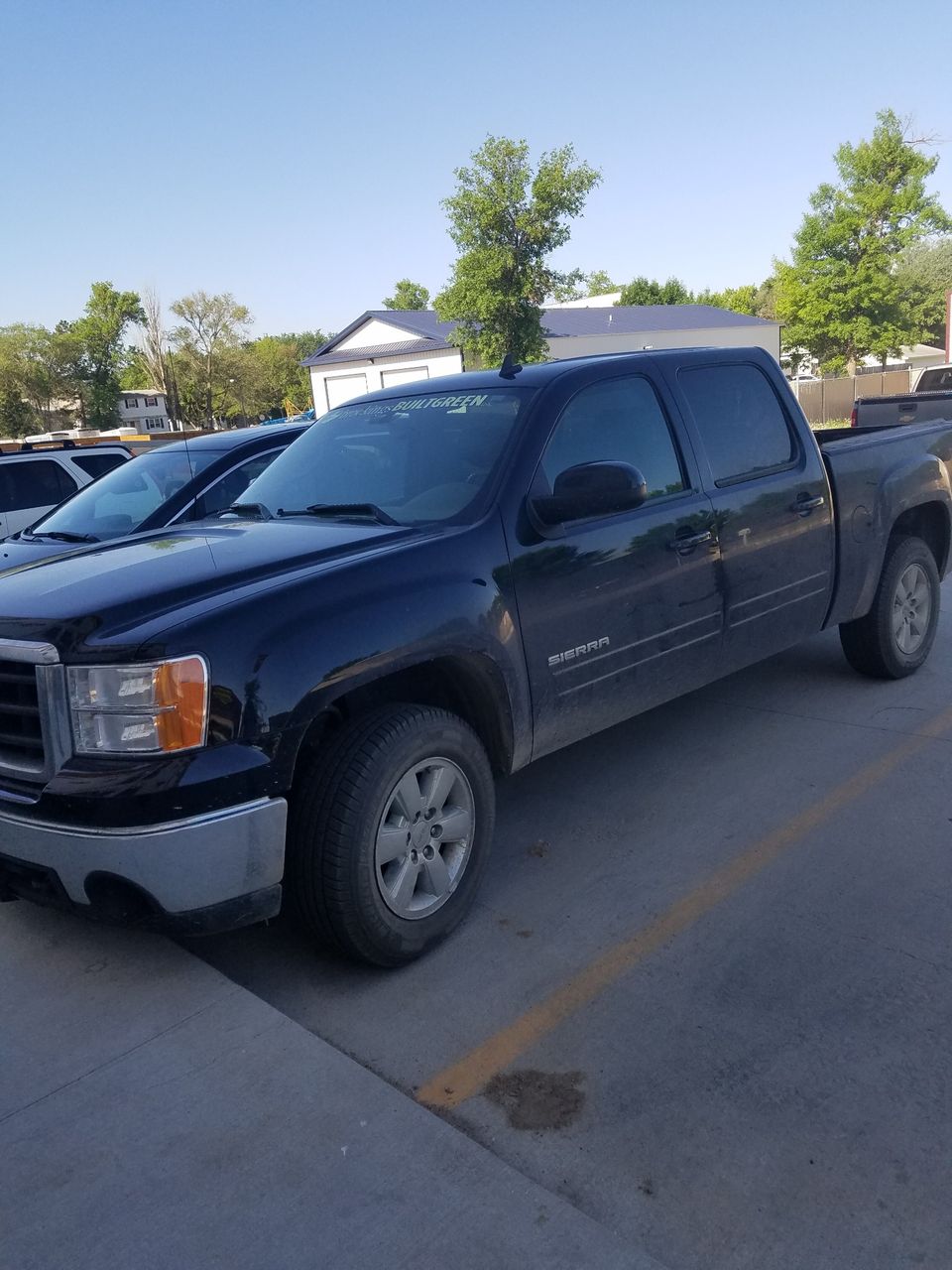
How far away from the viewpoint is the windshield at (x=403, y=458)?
3939 millimetres

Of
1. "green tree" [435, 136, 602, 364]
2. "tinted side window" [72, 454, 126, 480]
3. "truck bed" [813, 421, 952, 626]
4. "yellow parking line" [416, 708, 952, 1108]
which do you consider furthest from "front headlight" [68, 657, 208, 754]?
"green tree" [435, 136, 602, 364]

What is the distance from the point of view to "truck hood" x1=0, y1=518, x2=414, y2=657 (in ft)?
9.82

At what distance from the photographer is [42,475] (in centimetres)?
1095

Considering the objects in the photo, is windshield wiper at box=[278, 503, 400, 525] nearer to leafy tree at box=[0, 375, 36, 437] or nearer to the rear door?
the rear door

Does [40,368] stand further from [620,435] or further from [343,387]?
[620,435]

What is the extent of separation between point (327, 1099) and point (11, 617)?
5.49 feet

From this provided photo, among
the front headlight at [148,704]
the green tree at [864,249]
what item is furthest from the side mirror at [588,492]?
the green tree at [864,249]

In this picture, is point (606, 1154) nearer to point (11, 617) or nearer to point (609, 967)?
point (609, 967)

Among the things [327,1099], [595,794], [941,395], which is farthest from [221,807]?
[941,395]

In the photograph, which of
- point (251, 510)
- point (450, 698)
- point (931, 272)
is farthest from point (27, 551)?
point (931, 272)

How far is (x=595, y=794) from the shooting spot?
15.5ft

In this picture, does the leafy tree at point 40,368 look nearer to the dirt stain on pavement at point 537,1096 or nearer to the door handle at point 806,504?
the door handle at point 806,504

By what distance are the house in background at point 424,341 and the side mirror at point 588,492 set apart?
35.6 metres

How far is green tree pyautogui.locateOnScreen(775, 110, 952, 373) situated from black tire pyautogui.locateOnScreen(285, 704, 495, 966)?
46475mm
